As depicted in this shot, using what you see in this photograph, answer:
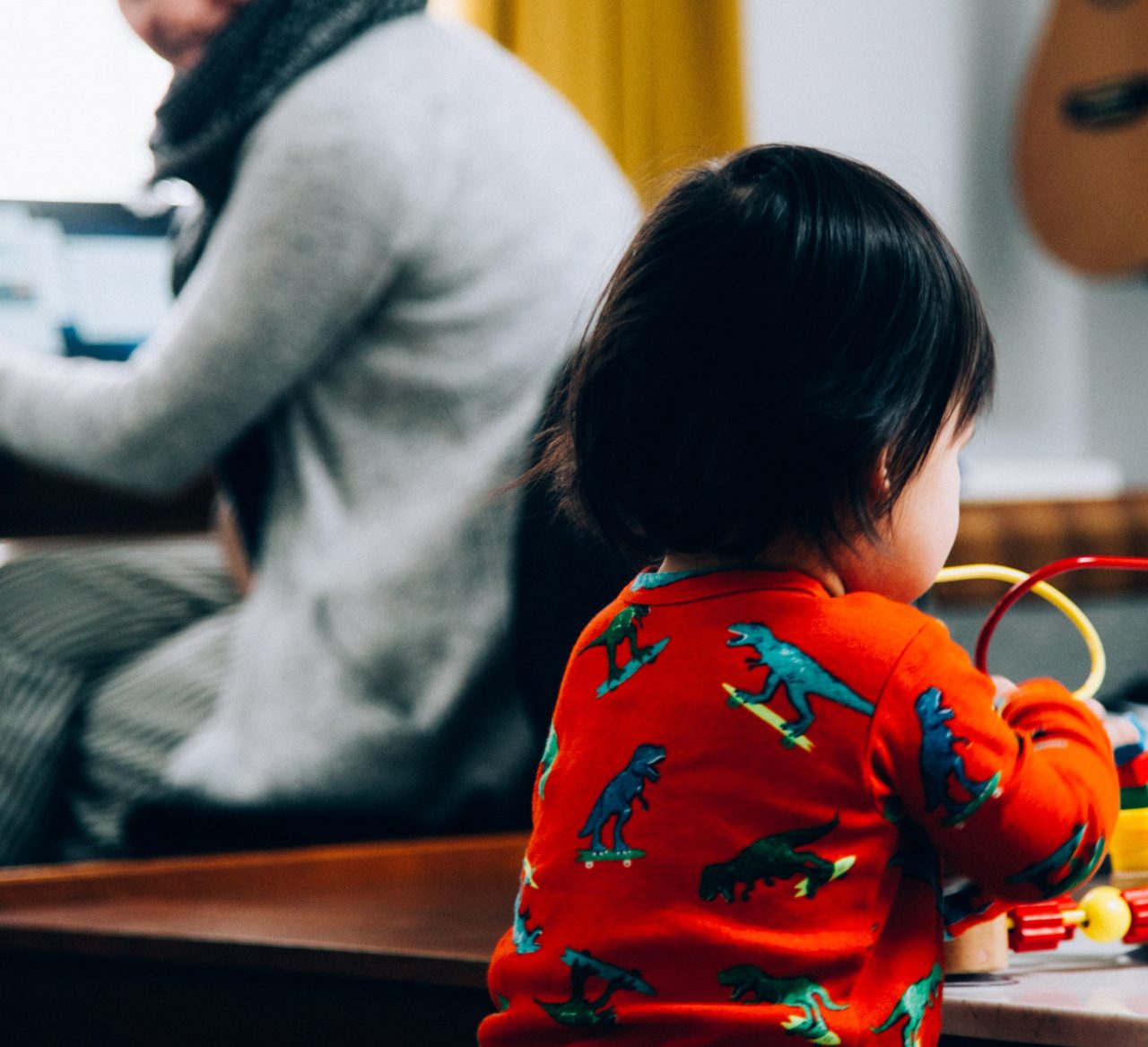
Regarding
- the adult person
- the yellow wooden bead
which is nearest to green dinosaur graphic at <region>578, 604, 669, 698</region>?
the yellow wooden bead

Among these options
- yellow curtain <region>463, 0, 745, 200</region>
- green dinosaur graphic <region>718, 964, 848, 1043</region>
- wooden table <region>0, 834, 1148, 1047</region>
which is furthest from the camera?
yellow curtain <region>463, 0, 745, 200</region>

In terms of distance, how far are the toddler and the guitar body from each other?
1.93 metres

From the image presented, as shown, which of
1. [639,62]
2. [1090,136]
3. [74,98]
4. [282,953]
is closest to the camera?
[282,953]

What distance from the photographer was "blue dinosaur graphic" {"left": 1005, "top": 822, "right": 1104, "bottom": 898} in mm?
555

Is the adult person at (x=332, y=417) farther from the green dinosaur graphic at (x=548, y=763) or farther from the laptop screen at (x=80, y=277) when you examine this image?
the laptop screen at (x=80, y=277)

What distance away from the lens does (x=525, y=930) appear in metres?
0.60

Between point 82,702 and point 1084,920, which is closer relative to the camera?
point 1084,920

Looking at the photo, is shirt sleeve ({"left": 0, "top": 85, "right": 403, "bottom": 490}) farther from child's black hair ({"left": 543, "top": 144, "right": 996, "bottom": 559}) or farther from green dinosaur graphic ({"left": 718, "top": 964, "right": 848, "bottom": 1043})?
green dinosaur graphic ({"left": 718, "top": 964, "right": 848, "bottom": 1043})

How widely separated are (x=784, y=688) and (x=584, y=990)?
13cm

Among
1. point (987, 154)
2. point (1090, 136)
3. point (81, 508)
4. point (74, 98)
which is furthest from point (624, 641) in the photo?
point (987, 154)

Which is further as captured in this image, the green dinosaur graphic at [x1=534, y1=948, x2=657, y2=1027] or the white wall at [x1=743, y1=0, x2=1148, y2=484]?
the white wall at [x1=743, y1=0, x2=1148, y2=484]

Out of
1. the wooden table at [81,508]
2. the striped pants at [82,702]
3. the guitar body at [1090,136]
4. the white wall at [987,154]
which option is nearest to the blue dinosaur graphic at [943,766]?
the striped pants at [82,702]

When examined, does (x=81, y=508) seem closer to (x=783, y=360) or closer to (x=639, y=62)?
(x=639, y=62)

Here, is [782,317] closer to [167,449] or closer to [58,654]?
[167,449]
